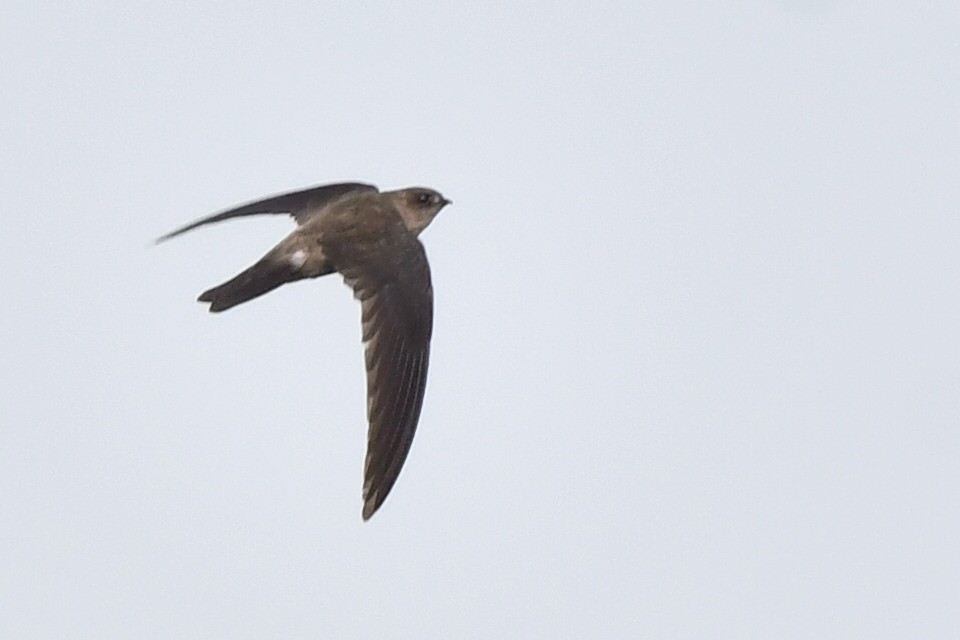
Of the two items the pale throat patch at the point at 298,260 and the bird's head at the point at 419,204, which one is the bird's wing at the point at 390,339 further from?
the bird's head at the point at 419,204

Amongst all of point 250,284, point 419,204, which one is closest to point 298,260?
point 250,284

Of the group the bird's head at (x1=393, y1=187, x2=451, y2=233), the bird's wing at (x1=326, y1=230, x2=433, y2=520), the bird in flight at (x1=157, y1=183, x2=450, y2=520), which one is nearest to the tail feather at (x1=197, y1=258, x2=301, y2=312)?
the bird in flight at (x1=157, y1=183, x2=450, y2=520)

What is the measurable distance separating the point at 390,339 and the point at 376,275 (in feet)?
1.56

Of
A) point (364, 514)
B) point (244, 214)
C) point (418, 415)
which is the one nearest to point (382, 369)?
point (418, 415)

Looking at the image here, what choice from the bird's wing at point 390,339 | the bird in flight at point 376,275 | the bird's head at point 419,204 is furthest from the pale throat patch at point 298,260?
the bird's head at point 419,204

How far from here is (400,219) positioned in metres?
11.3

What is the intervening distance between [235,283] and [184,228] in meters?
0.43

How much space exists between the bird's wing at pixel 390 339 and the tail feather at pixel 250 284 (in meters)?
0.28

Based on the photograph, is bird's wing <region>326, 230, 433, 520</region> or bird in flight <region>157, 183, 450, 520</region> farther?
bird in flight <region>157, 183, 450, 520</region>

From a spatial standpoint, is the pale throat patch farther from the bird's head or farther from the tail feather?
the bird's head

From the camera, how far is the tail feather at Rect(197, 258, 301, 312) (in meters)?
10.8

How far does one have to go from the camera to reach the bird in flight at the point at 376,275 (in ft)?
32.0

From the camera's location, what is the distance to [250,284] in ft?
35.9

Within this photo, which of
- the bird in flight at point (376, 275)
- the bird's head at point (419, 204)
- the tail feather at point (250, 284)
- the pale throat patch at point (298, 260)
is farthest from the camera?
the bird's head at point (419, 204)
